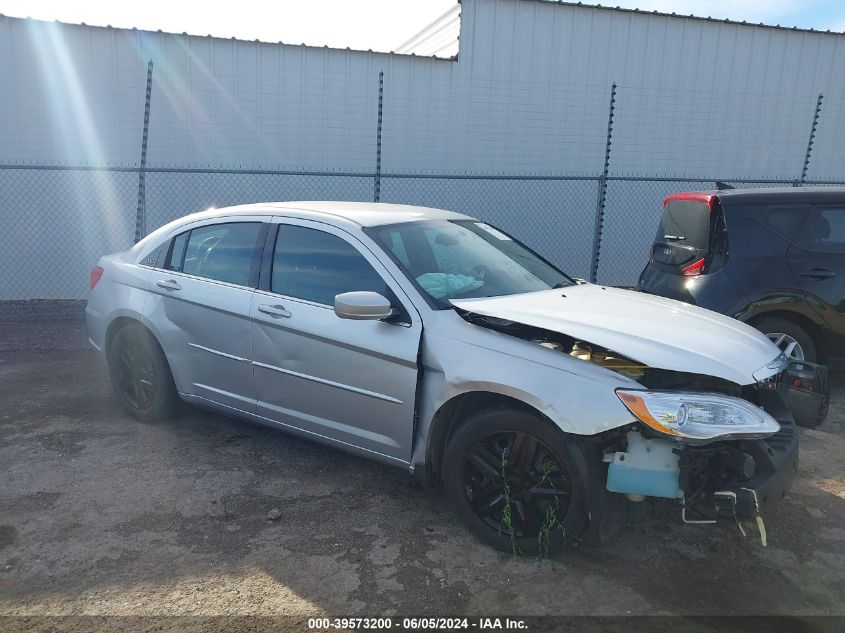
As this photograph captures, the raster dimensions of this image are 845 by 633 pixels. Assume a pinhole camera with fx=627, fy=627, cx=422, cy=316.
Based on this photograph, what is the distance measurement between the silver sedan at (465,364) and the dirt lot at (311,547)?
0.29 m

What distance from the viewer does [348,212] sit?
3.85m

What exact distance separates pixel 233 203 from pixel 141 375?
4.85m

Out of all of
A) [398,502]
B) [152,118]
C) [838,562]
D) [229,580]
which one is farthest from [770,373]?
[152,118]

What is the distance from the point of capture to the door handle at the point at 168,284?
419 centimetres

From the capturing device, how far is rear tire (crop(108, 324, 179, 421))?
434cm

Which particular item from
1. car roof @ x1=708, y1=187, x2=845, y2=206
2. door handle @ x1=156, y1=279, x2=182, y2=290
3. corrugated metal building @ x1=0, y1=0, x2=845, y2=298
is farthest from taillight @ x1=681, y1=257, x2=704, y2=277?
corrugated metal building @ x1=0, y1=0, x2=845, y2=298

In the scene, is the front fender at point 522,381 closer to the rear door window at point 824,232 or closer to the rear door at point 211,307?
the rear door at point 211,307

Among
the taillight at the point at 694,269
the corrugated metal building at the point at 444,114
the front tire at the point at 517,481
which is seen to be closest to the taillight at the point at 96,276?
the front tire at the point at 517,481

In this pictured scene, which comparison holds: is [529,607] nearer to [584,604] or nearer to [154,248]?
[584,604]

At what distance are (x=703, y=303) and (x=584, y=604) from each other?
10.4 feet

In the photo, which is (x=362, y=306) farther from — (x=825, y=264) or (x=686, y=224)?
(x=825, y=264)

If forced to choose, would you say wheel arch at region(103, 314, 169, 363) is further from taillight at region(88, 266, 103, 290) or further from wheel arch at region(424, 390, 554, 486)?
wheel arch at region(424, 390, 554, 486)

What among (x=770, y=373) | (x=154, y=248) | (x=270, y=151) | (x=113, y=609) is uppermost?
(x=270, y=151)

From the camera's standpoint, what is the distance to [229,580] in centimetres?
277
